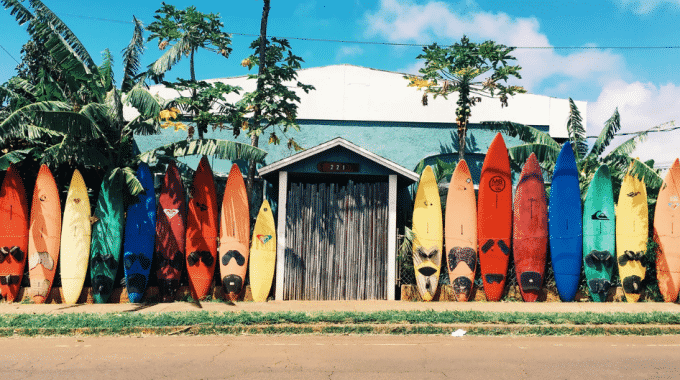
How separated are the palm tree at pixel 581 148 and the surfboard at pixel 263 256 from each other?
18.5 feet

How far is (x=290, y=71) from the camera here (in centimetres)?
1140

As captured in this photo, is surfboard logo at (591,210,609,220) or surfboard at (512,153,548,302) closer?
surfboard at (512,153,548,302)

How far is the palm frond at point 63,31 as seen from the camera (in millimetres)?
10434

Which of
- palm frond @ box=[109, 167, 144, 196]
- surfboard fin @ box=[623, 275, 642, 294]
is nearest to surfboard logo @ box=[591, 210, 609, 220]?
surfboard fin @ box=[623, 275, 642, 294]

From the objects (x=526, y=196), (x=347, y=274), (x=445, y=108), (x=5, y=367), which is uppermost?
(x=445, y=108)

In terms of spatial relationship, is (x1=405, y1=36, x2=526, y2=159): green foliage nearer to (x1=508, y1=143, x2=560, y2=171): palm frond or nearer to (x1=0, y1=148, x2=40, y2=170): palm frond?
(x1=508, y1=143, x2=560, y2=171): palm frond

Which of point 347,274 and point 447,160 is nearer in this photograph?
point 347,274

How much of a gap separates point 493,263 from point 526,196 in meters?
1.53

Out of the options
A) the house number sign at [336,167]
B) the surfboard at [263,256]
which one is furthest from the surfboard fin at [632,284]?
the surfboard at [263,256]

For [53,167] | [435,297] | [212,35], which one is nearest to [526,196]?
[435,297]

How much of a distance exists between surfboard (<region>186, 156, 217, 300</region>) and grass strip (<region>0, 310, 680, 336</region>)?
2.19m

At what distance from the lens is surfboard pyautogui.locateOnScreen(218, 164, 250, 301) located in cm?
1031

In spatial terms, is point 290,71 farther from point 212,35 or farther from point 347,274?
point 347,274

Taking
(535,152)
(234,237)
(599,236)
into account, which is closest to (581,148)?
(535,152)
